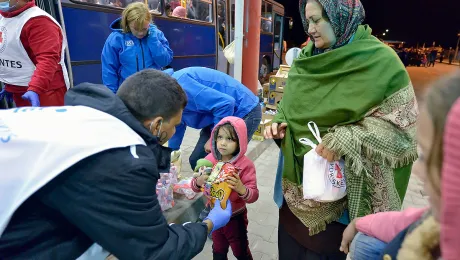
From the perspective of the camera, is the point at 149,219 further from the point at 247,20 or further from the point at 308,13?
the point at 247,20

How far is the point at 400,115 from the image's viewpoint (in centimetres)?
132

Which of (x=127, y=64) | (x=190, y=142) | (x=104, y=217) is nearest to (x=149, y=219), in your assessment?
(x=104, y=217)

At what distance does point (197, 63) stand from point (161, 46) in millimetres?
3043

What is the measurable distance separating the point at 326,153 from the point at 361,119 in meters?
0.23

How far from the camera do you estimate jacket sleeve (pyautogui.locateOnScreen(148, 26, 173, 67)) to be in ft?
11.3

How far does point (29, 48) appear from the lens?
2.53 metres

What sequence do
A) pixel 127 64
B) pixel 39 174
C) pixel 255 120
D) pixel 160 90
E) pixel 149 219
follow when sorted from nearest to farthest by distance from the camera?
pixel 39 174 < pixel 149 219 < pixel 160 90 < pixel 255 120 < pixel 127 64

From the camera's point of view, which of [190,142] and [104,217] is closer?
[104,217]

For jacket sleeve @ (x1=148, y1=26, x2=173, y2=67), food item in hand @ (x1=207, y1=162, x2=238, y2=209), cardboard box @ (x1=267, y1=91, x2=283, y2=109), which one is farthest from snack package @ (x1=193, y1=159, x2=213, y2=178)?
cardboard box @ (x1=267, y1=91, x2=283, y2=109)

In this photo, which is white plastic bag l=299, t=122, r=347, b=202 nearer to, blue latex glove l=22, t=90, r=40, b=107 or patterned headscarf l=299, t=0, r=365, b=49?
patterned headscarf l=299, t=0, r=365, b=49

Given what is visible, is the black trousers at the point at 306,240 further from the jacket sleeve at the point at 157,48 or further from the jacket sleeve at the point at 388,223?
the jacket sleeve at the point at 157,48

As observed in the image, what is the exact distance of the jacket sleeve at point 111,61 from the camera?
3.35 metres

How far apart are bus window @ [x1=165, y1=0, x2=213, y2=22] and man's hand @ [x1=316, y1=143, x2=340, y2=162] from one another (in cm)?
469

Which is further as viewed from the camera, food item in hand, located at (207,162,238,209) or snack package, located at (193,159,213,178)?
snack package, located at (193,159,213,178)
